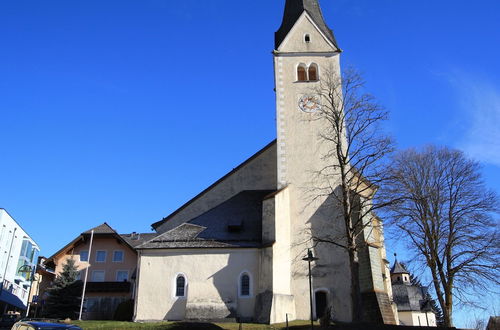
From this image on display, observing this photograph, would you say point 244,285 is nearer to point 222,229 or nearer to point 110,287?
point 222,229

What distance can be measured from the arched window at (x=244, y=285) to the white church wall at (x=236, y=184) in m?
7.40

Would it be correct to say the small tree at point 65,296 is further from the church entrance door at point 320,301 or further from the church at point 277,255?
the church entrance door at point 320,301

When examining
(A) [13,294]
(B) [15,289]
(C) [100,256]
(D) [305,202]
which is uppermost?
(D) [305,202]

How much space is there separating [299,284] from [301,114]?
11035 mm

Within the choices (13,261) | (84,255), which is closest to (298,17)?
(84,255)

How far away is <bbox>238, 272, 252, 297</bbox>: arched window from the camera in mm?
26062

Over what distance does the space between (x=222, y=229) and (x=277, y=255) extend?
4142mm

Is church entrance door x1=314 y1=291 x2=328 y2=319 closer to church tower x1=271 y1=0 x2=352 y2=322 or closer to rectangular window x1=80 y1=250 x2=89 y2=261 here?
church tower x1=271 y1=0 x2=352 y2=322

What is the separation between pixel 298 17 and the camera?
3347cm

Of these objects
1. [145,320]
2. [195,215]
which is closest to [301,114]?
[195,215]

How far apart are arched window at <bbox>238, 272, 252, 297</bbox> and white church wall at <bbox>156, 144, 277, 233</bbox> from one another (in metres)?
7.40

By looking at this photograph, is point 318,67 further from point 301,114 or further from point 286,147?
point 286,147

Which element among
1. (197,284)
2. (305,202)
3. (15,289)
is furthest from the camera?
(15,289)

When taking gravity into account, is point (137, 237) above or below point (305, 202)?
above
